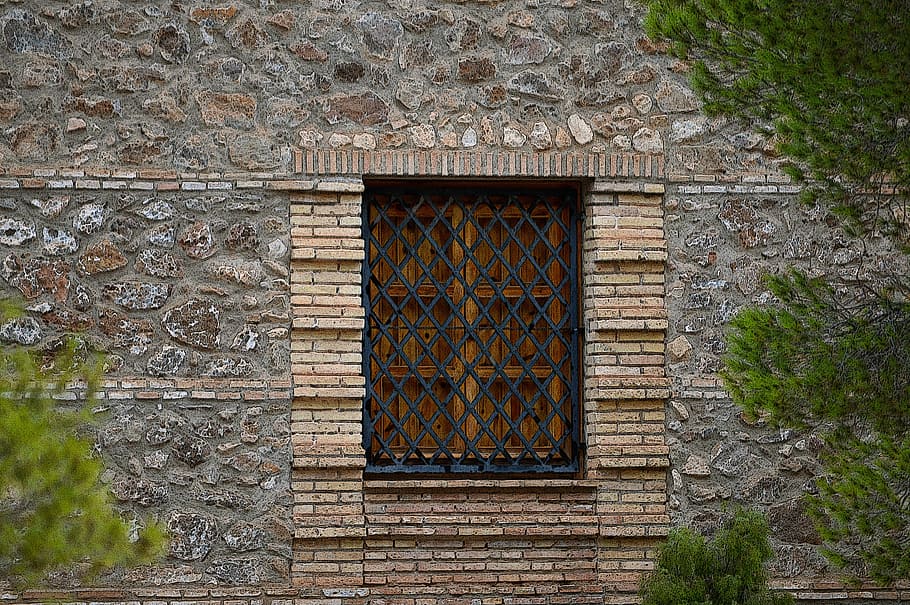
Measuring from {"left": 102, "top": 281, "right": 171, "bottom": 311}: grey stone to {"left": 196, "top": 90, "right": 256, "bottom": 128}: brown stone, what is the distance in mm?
911

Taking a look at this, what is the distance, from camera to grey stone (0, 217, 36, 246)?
22.2 ft

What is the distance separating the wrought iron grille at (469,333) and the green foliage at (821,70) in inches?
85.4

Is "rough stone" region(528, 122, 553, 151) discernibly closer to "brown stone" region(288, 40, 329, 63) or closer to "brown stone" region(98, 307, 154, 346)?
"brown stone" region(288, 40, 329, 63)

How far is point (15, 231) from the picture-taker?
22.2 ft

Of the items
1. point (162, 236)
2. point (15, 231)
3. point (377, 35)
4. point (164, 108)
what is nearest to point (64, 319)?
point (15, 231)

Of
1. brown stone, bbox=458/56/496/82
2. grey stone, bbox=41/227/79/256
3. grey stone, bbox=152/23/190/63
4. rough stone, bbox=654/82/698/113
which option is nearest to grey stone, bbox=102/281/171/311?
grey stone, bbox=41/227/79/256

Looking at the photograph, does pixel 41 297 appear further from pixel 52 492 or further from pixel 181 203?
pixel 52 492

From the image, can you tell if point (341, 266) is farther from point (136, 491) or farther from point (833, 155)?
point (833, 155)

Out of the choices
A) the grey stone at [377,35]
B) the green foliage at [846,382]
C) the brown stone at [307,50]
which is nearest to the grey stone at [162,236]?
the brown stone at [307,50]

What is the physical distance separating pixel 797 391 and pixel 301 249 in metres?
2.87

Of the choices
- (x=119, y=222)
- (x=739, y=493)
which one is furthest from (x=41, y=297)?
(x=739, y=493)

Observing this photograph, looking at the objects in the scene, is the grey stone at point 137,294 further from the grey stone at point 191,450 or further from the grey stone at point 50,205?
the grey stone at point 191,450

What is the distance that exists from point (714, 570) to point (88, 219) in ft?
11.8

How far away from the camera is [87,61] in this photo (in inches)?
269
